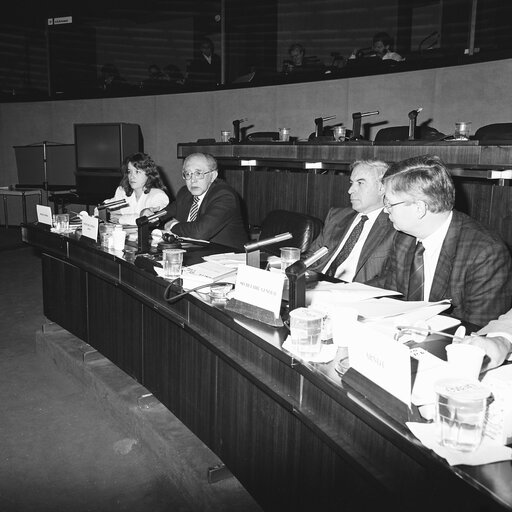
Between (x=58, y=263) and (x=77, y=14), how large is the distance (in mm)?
6794

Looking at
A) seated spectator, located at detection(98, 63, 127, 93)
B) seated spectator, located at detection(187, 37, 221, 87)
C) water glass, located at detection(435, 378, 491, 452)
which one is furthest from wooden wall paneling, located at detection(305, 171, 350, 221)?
seated spectator, located at detection(98, 63, 127, 93)

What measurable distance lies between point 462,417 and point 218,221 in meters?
2.43

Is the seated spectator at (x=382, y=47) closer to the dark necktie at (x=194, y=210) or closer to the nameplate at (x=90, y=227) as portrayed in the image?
the dark necktie at (x=194, y=210)

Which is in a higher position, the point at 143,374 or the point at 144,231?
the point at 144,231

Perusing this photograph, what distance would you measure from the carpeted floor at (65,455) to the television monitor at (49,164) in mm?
5034

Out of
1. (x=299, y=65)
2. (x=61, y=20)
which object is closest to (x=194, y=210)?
(x=299, y=65)

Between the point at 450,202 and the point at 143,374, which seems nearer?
the point at 450,202

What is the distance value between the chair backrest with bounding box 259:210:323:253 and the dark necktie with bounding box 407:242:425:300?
0.73 meters

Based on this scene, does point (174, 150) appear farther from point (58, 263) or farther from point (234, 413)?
point (234, 413)

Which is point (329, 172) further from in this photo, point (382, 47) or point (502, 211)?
point (382, 47)

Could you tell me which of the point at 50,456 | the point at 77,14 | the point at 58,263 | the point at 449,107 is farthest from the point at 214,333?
the point at 77,14

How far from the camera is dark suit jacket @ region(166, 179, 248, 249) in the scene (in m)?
3.19

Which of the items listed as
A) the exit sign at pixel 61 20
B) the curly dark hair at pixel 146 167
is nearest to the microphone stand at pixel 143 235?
the curly dark hair at pixel 146 167

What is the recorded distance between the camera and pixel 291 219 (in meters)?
2.80
